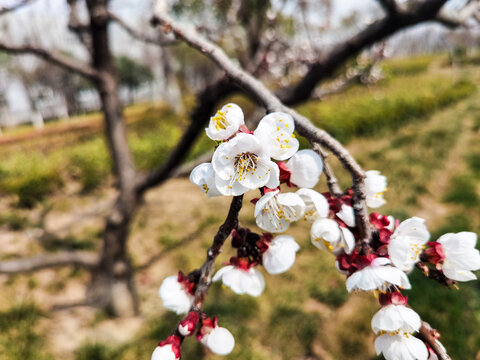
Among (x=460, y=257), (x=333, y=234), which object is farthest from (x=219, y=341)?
(x=460, y=257)

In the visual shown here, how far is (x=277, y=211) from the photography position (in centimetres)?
65

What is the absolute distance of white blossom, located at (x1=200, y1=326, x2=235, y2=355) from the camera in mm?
684

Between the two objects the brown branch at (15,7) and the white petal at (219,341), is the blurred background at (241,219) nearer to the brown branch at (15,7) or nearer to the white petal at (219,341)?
the brown branch at (15,7)

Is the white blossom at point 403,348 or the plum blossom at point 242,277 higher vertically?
the plum blossom at point 242,277

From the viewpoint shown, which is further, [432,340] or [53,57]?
[53,57]

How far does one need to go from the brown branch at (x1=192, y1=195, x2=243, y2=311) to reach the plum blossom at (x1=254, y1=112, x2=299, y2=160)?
0.12m

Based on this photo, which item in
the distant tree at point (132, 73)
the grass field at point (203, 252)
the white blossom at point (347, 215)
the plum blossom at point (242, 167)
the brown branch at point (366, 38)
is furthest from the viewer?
the distant tree at point (132, 73)

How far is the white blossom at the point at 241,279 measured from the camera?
73 centimetres

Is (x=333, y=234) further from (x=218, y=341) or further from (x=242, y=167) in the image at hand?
(x=218, y=341)

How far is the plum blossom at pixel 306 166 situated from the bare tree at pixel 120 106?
0.06 meters

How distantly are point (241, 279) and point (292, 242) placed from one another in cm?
16

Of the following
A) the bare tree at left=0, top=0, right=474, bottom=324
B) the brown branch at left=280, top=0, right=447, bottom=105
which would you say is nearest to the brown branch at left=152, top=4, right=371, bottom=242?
the bare tree at left=0, top=0, right=474, bottom=324

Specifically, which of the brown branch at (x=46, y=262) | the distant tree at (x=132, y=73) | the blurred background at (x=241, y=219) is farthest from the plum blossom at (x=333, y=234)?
the distant tree at (x=132, y=73)

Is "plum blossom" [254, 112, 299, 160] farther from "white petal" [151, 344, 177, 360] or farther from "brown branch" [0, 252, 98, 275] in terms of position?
"brown branch" [0, 252, 98, 275]
